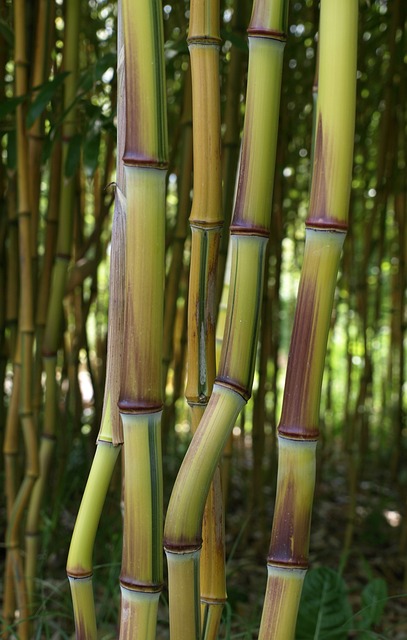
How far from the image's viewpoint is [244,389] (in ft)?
1.85

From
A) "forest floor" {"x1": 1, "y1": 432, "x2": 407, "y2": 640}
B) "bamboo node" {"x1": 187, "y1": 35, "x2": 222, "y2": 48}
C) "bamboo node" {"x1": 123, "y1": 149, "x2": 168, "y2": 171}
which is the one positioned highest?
"bamboo node" {"x1": 187, "y1": 35, "x2": 222, "y2": 48}

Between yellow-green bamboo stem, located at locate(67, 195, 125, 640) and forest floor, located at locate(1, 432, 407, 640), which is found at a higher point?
yellow-green bamboo stem, located at locate(67, 195, 125, 640)

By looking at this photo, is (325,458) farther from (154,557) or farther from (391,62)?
(154,557)

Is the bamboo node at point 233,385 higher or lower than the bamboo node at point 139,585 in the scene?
higher

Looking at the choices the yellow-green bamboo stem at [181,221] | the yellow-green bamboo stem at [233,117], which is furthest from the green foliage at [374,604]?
the yellow-green bamboo stem at [233,117]

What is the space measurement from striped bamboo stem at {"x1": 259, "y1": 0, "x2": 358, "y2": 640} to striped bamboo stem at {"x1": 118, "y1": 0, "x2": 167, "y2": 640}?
9 centimetres

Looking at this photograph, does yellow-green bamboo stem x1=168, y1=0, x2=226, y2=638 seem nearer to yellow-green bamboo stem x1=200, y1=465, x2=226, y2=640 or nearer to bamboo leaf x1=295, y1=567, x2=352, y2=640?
yellow-green bamboo stem x1=200, y1=465, x2=226, y2=640

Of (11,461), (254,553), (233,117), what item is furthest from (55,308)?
(254,553)

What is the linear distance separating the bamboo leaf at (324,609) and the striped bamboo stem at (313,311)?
22.3 inches

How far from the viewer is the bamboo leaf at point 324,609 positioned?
3.58ft

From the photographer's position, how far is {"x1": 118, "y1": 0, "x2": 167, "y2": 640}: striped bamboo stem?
55cm

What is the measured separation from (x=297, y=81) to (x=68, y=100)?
2.84ft

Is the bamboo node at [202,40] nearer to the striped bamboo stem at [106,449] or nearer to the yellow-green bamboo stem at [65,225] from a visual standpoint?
the striped bamboo stem at [106,449]

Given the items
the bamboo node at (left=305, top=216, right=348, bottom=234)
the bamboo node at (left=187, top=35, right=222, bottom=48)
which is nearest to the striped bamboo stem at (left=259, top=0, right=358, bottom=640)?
the bamboo node at (left=305, top=216, right=348, bottom=234)
